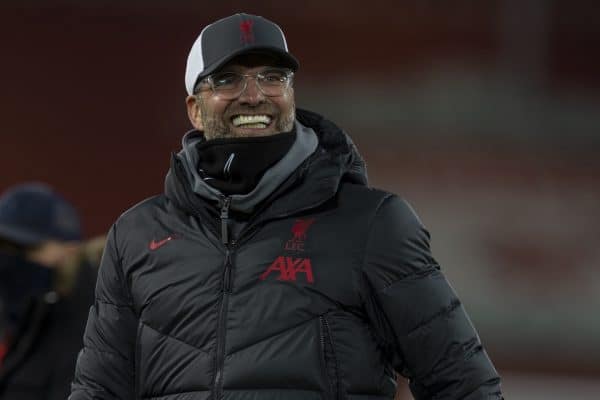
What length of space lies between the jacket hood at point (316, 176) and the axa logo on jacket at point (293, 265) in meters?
0.06

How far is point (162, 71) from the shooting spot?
8.37 metres

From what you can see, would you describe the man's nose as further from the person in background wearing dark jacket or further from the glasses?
the person in background wearing dark jacket

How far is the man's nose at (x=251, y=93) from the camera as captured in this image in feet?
6.36

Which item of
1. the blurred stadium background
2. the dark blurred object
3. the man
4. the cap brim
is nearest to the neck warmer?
the man

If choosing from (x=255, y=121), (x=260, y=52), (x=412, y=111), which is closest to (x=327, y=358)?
(x=255, y=121)

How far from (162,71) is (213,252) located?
660 cm

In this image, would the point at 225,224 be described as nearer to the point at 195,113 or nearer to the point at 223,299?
the point at 223,299

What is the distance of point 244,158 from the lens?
1.91 meters

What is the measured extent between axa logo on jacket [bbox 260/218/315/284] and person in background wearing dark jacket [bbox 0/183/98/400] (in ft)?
3.52

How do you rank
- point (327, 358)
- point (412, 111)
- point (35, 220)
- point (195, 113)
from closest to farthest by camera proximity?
point (327, 358) → point (195, 113) → point (35, 220) → point (412, 111)

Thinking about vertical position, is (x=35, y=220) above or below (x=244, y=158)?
below

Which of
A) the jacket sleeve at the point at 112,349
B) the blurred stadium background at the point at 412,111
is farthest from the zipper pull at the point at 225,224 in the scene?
Answer: the blurred stadium background at the point at 412,111

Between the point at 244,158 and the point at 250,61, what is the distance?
17cm

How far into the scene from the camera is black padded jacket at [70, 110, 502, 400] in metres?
1.79
